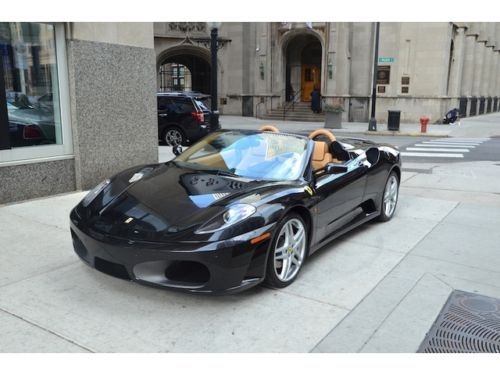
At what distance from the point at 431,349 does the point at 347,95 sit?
2652cm

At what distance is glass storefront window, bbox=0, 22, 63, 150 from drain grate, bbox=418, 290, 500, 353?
5.80 meters

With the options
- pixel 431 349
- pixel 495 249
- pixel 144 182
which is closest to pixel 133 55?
pixel 144 182

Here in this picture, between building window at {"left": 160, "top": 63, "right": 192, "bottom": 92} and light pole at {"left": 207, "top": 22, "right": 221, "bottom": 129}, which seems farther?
building window at {"left": 160, "top": 63, "right": 192, "bottom": 92}

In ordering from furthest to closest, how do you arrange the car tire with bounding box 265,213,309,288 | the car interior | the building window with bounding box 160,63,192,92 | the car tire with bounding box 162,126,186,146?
the building window with bounding box 160,63,192,92 → the car tire with bounding box 162,126,186,146 → the car interior → the car tire with bounding box 265,213,309,288

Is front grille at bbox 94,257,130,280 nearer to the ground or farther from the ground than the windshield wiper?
nearer to the ground

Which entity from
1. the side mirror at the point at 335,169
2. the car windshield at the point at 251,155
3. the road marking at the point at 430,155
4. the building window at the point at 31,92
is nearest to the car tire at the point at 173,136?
the road marking at the point at 430,155

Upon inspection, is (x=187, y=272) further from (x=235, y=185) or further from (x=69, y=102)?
(x=69, y=102)

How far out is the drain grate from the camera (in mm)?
3199

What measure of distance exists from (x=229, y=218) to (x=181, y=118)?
11.1 meters

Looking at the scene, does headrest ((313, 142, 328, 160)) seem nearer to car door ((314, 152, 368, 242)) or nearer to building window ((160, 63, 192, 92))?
car door ((314, 152, 368, 242))

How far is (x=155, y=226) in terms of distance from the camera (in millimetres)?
3553

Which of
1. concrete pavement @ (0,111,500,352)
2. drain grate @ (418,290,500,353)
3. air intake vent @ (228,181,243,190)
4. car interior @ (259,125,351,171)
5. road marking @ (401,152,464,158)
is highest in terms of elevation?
car interior @ (259,125,351,171)

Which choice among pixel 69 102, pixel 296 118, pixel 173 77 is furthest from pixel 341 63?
pixel 173 77

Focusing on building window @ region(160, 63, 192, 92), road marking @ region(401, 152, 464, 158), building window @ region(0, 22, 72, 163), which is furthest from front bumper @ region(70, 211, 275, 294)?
building window @ region(160, 63, 192, 92)
